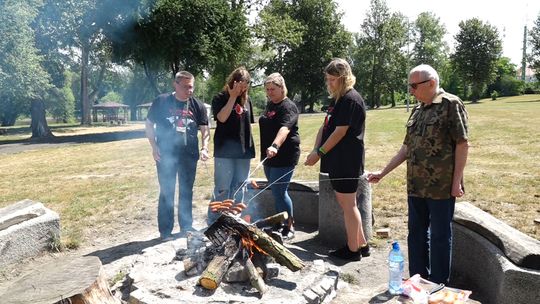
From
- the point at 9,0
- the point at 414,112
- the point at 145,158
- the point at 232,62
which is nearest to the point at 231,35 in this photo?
the point at 232,62

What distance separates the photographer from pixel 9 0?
1922 centimetres

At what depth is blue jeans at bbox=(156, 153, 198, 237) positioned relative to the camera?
15.3 ft

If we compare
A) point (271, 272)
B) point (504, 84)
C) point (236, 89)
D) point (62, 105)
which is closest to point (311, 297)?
point (271, 272)

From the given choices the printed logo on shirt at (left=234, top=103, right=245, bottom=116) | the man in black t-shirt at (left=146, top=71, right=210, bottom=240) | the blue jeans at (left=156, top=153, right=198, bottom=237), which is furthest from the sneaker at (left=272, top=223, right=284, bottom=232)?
the printed logo on shirt at (left=234, top=103, right=245, bottom=116)

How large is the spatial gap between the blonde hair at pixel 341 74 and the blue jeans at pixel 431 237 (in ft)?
3.48

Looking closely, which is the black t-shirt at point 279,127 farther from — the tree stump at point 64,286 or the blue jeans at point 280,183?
the tree stump at point 64,286

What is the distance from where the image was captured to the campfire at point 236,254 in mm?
3076

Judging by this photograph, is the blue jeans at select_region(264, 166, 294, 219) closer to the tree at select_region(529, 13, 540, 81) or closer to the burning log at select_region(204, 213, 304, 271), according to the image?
the burning log at select_region(204, 213, 304, 271)

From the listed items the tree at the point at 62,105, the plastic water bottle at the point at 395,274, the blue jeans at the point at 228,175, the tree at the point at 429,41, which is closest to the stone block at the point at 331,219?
the blue jeans at the point at 228,175

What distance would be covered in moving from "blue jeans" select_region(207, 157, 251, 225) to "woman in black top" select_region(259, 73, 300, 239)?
272mm

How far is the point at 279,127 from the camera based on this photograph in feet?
14.4

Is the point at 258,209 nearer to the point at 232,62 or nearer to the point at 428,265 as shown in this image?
the point at 428,265

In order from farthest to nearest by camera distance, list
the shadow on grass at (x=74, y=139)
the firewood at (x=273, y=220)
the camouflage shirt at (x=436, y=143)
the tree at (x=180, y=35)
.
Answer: the shadow on grass at (x=74, y=139)
the tree at (x=180, y=35)
the firewood at (x=273, y=220)
the camouflage shirt at (x=436, y=143)

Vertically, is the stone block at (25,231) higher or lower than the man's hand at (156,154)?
lower
